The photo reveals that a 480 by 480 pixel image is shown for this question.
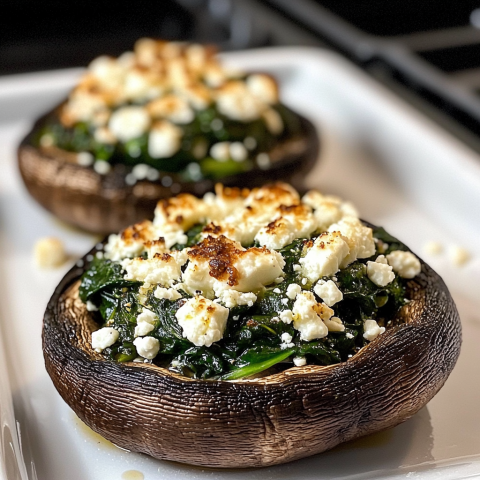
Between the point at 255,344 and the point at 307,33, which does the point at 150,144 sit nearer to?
the point at 255,344

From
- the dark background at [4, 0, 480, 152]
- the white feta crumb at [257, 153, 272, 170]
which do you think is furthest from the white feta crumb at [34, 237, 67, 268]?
the dark background at [4, 0, 480, 152]

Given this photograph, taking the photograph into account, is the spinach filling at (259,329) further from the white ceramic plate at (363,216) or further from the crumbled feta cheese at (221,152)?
the crumbled feta cheese at (221,152)

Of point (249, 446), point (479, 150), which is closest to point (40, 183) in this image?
point (249, 446)

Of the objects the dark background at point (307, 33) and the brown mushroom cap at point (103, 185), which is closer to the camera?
the brown mushroom cap at point (103, 185)

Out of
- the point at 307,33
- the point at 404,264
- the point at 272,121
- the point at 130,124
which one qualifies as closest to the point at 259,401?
the point at 404,264

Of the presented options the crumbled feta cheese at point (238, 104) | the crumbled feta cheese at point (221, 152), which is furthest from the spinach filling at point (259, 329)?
the crumbled feta cheese at point (238, 104)

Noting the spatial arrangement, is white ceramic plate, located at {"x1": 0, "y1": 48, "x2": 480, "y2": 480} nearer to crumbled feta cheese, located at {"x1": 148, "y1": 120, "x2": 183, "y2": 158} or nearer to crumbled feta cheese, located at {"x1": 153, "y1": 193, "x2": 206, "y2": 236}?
crumbled feta cheese, located at {"x1": 148, "y1": 120, "x2": 183, "y2": 158}
